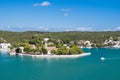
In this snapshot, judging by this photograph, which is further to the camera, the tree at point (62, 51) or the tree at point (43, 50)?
the tree at point (43, 50)

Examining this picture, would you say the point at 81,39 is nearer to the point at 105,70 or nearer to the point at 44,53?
the point at 44,53

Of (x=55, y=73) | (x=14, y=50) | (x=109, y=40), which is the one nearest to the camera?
(x=55, y=73)

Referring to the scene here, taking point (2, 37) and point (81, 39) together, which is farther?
point (81, 39)

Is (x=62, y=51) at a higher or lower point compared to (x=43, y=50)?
lower

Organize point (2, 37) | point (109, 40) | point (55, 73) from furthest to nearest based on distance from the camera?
point (109, 40) → point (2, 37) → point (55, 73)

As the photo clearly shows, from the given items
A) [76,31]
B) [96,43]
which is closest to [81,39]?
[96,43]

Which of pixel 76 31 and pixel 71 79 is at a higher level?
pixel 76 31

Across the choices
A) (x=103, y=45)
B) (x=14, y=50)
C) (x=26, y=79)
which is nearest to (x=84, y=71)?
(x=26, y=79)

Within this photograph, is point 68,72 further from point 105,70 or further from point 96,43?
point 96,43

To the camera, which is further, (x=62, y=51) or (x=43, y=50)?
(x=43, y=50)

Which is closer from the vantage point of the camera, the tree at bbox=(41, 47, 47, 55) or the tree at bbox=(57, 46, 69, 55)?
the tree at bbox=(57, 46, 69, 55)
